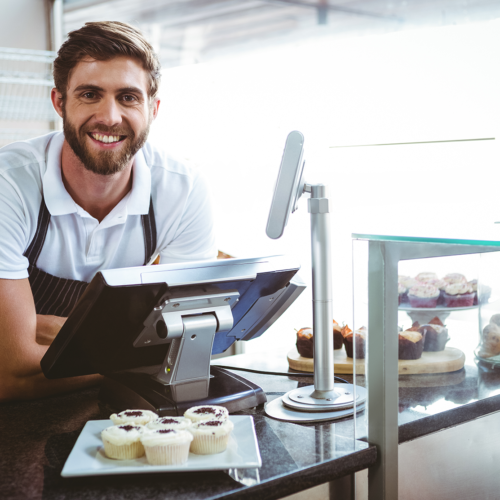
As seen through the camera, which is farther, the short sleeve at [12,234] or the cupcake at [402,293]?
the short sleeve at [12,234]

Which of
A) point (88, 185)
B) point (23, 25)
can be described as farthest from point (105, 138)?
point (23, 25)

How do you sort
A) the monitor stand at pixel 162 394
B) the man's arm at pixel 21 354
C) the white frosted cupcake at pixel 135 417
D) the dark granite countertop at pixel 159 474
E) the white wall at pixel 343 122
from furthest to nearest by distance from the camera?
the white wall at pixel 343 122, the man's arm at pixel 21 354, the monitor stand at pixel 162 394, the white frosted cupcake at pixel 135 417, the dark granite countertop at pixel 159 474

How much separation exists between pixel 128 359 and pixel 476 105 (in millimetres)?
1810

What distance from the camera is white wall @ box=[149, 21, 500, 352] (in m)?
2.42

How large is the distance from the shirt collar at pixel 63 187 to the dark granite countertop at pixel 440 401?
0.84 metres

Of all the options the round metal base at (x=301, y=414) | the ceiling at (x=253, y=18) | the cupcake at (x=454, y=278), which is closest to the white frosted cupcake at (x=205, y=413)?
the round metal base at (x=301, y=414)

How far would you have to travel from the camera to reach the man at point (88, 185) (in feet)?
5.06

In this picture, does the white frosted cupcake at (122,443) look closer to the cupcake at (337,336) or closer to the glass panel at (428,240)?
the glass panel at (428,240)

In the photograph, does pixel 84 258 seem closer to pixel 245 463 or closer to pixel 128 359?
pixel 128 359

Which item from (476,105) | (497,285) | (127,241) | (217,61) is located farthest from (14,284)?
(217,61)

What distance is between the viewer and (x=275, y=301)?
124 cm

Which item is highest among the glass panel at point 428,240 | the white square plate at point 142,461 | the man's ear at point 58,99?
the man's ear at point 58,99

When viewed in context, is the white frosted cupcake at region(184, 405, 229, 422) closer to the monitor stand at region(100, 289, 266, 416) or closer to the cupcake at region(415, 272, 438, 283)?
the monitor stand at region(100, 289, 266, 416)

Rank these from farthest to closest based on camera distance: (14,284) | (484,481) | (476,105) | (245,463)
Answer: (476,105), (14,284), (484,481), (245,463)
